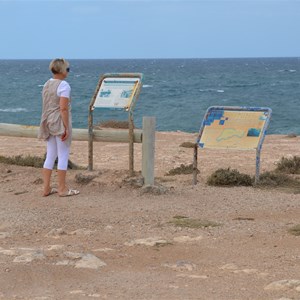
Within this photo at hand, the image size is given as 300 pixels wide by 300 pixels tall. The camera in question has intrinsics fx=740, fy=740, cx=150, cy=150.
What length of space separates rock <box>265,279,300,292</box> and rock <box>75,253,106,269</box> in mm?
1384

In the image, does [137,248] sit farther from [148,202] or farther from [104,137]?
[104,137]

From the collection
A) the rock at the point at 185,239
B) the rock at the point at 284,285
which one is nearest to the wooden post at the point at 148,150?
the rock at the point at 185,239

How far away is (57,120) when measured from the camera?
8414 millimetres

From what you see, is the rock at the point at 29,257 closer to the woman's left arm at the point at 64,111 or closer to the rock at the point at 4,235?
the rock at the point at 4,235

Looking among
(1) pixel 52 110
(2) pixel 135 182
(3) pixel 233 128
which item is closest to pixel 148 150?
(2) pixel 135 182

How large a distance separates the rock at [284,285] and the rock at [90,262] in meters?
1.38

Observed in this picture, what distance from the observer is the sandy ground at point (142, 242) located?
17.6ft

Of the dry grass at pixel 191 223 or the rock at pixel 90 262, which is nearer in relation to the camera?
the rock at pixel 90 262

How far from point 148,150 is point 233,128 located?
1.14 m

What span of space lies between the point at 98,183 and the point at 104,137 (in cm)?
72

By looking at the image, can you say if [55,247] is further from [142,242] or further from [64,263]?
[142,242]

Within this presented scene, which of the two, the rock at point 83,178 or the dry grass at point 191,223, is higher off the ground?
the rock at point 83,178

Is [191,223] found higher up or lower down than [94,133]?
lower down

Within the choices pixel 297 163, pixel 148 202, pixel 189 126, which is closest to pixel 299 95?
pixel 189 126
